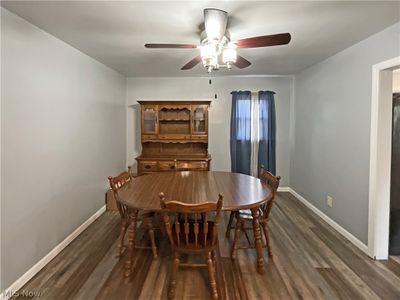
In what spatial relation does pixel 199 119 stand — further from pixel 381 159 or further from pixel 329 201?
pixel 381 159

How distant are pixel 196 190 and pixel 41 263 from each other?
157 cm

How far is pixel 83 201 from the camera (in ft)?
10.9

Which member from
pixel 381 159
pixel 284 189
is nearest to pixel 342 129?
pixel 381 159

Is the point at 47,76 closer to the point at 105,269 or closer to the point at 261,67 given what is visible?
the point at 105,269

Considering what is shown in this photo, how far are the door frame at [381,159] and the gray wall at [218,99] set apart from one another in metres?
2.43

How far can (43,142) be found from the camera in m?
2.46

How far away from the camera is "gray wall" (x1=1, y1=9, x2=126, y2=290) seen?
6.68 ft

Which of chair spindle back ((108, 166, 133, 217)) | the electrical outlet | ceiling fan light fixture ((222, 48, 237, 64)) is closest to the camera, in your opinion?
ceiling fan light fixture ((222, 48, 237, 64))

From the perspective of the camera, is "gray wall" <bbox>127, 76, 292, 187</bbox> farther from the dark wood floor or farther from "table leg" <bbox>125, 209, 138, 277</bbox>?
"table leg" <bbox>125, 209, 138, 277</bbox>

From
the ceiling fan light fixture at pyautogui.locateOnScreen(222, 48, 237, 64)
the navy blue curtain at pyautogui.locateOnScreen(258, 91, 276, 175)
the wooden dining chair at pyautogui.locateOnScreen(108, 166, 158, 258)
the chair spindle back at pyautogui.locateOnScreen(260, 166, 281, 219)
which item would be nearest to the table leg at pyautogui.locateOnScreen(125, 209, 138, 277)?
the wooden dining chair at pyautogui.locateOnScreen(108, 166, 158, 258)

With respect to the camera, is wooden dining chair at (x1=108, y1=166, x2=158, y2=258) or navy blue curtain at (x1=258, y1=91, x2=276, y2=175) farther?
navy blue curtain at (x1=258, y1=91, x2=276, y2=175)

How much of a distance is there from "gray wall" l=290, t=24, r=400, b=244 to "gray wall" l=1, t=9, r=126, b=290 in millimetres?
3166

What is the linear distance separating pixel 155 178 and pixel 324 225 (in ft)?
7.44

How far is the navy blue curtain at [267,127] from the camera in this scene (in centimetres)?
484
